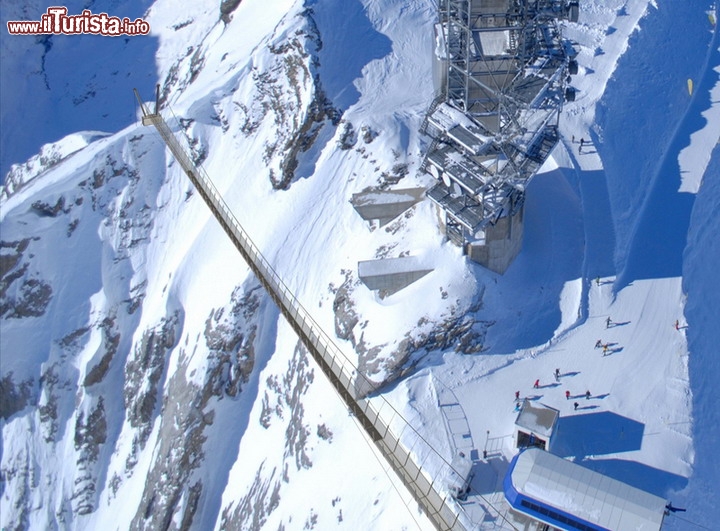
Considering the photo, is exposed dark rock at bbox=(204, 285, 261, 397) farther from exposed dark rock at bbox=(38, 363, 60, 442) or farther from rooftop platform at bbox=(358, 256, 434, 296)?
exposed dark rock at bbox=(38, 363, 60, 442)

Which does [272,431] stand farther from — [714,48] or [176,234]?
[714,48]

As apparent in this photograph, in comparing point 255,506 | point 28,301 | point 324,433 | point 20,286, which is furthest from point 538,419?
point 20,286

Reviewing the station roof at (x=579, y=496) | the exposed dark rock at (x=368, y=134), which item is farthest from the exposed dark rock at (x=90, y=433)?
the station roof at (x=579, y=496)

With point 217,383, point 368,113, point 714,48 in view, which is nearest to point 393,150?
point 368,113

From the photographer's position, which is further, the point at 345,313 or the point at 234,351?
the point at 234,351

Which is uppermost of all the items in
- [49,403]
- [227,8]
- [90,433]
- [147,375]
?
[227,8]

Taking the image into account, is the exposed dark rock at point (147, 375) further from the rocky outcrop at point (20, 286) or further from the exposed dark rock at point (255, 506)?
the rocky outcrop at point (20, 286)

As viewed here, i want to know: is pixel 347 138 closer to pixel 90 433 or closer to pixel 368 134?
pixel 368 134

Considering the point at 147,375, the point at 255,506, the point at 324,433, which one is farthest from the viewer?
the point at 147,375
